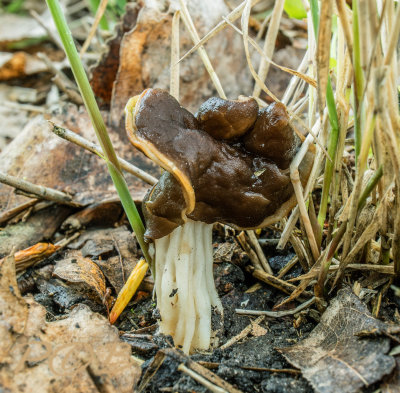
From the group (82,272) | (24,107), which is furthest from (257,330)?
(24,107)

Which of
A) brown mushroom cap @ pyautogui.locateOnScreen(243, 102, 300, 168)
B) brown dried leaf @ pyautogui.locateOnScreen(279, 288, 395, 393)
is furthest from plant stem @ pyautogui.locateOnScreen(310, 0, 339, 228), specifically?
brown dried leaf @ pyautogui.locateOnScreen(279, 288, 395, 393)

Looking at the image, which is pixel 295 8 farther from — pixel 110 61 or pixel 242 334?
pixel 242 334

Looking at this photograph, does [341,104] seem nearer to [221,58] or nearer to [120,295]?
[120,295]

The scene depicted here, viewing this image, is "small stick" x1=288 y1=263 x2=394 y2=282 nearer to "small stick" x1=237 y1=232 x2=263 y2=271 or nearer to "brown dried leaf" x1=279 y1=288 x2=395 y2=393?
"brown dried leaf" x1=279 y1=288 x2=395 y2=393

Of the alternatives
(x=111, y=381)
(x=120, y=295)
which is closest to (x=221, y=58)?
(x=120, y=295)

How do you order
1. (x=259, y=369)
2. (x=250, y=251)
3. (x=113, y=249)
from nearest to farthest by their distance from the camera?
(x=259, y=369)
(x=250, y=251)
(x=113, y=249)
